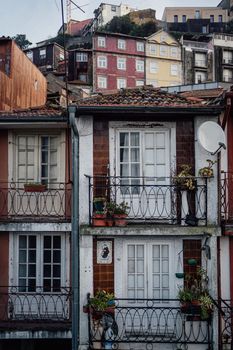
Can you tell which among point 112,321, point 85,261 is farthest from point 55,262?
point 112,321

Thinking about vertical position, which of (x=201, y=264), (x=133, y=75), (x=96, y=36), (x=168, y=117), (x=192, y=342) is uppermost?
(x=96, y=36)

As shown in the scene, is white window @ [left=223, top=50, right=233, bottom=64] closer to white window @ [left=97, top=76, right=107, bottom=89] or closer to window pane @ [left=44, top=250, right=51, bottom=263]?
white window @ [left=97, top=76, right=107, bottom=89]

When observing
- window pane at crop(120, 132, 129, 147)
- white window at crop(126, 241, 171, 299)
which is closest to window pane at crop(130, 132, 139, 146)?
window pane at crop(120, 132, 129, 147)

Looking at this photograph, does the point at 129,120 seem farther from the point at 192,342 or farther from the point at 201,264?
the point at 192,342

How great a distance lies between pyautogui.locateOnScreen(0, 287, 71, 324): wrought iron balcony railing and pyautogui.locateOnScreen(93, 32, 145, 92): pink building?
65.2 metres

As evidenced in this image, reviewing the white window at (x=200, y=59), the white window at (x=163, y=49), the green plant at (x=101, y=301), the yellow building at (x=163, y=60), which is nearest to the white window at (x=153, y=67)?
the yellow building at (x=163, y=60)

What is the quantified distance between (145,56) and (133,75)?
451 centimetres

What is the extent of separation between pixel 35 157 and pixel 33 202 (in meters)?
1.32

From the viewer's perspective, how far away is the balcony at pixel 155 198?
1337 centimetres

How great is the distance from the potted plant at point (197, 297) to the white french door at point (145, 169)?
1.94m

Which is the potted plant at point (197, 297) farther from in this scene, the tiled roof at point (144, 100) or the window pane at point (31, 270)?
the tiled roof at point (144, 100)

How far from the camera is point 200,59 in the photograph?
86062 millimetres

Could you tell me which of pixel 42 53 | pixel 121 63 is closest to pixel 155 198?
pixel 121 63

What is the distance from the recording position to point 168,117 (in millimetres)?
13633
